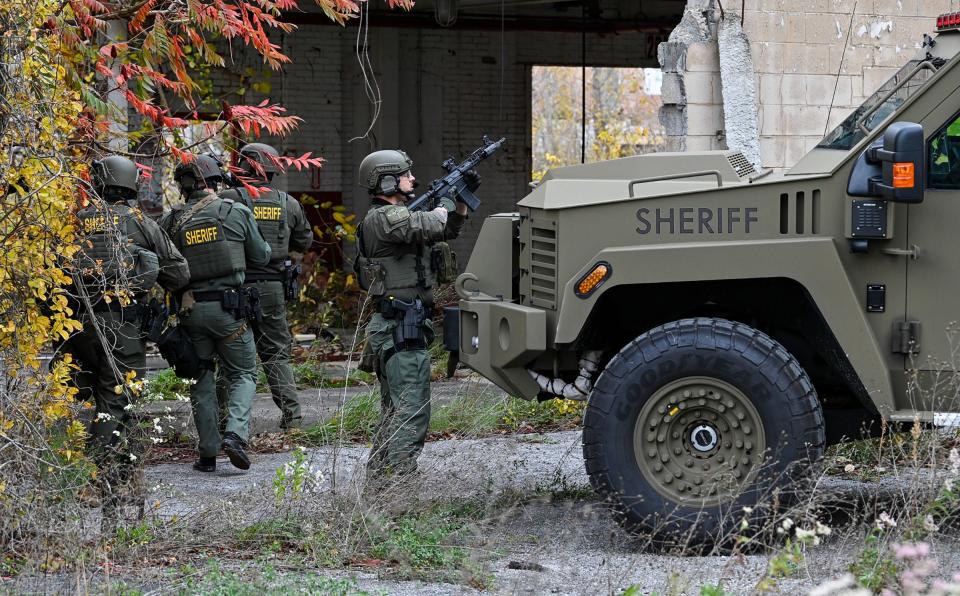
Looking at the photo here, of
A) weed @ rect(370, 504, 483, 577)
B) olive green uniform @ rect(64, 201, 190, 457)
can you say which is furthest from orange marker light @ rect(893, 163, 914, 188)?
olive green uniform @ rect(64, 201, 190, 457)

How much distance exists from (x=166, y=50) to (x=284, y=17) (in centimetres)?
756

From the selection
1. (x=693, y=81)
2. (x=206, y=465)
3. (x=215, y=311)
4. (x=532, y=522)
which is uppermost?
(x=693, y=81)

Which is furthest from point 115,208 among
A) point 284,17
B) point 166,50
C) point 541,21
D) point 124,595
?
point 541,21

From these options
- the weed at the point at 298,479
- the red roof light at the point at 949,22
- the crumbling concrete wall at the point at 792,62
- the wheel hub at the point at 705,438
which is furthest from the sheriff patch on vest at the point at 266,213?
the red roof light at the point at 949,22

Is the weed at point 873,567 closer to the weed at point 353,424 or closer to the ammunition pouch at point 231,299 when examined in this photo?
the weed at point 353,424

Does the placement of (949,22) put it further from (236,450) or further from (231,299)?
(236,450)

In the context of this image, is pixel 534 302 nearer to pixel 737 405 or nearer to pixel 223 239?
pixel 737 405

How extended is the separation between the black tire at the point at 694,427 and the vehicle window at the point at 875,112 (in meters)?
1.04

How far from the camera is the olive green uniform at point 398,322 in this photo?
613 centimetres

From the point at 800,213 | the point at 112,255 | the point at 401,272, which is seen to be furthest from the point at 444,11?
the point at 800,213

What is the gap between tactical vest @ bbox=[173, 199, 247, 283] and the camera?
7.28m

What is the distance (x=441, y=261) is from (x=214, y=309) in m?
1.63

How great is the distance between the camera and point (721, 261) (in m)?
5.01

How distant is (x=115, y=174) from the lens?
6305mm
